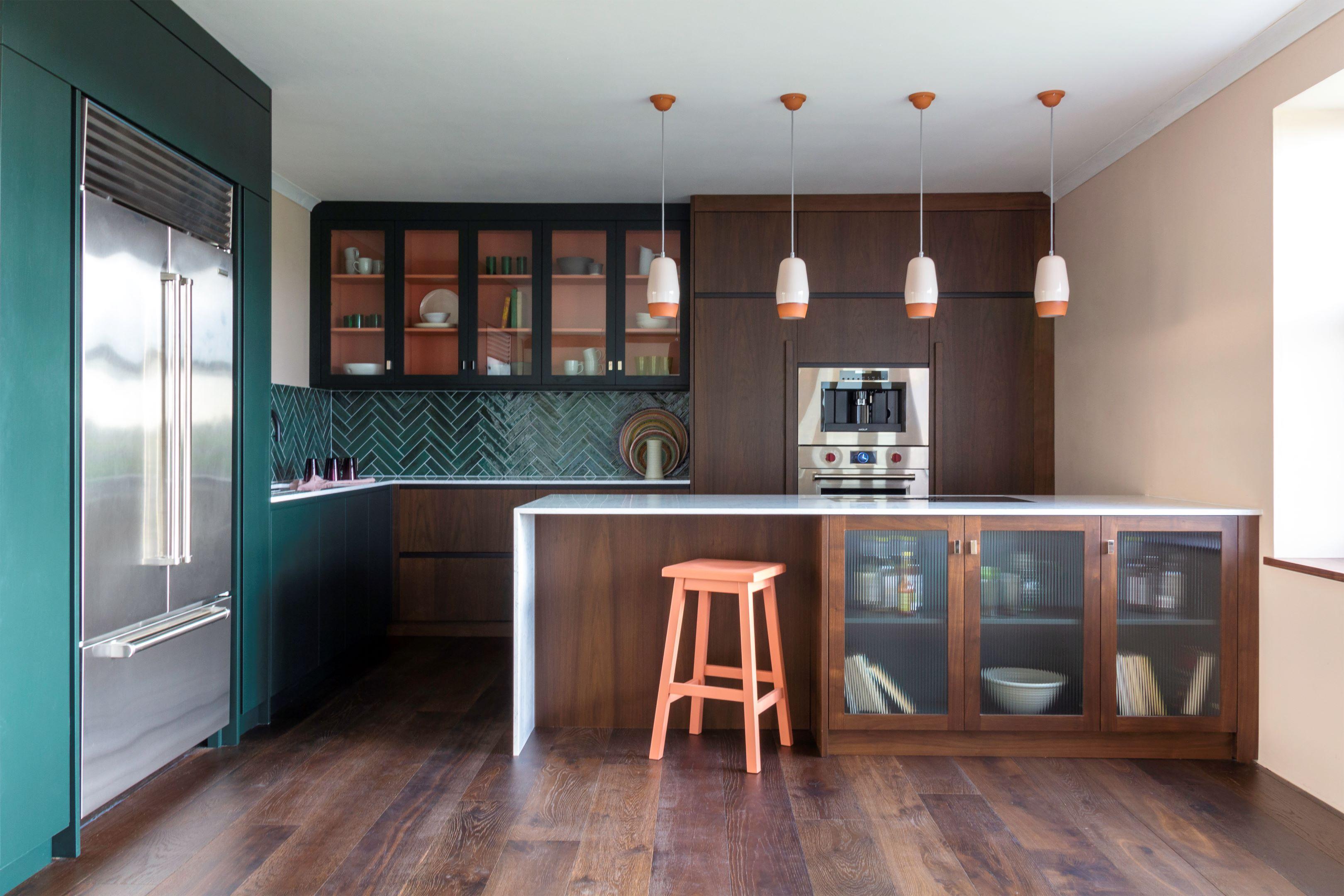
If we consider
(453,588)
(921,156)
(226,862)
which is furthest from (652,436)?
(226,862)

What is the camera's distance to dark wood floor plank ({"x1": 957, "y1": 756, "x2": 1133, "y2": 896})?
197 cm

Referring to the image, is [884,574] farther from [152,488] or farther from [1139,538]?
[152,488]

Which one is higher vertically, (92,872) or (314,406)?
(314,406)

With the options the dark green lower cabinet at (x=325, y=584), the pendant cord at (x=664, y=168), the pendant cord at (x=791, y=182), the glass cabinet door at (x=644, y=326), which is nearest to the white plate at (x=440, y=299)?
the glass cabinet door at (x=644, y=326)

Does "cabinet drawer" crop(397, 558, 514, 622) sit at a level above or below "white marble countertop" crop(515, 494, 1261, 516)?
below

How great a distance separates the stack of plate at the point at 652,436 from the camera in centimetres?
497

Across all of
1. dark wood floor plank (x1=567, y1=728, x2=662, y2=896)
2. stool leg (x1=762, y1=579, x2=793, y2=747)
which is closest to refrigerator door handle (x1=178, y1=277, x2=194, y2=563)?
dark wood floor plank (x1=567, y1=728, x2=662, y2=896)

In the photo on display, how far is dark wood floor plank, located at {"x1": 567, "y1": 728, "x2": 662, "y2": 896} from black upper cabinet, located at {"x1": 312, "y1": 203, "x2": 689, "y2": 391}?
2322 mm

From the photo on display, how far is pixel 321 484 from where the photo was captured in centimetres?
405

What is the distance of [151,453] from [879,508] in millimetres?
2142

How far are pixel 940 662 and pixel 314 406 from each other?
11.7 feet

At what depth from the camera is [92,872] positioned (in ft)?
6.57

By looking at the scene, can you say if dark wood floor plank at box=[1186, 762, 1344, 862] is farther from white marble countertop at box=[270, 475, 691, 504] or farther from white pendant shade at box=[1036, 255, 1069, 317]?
white marble countertop at box=[270, 475, 691, 504]

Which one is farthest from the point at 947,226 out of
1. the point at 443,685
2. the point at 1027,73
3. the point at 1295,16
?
the point at 443,685
